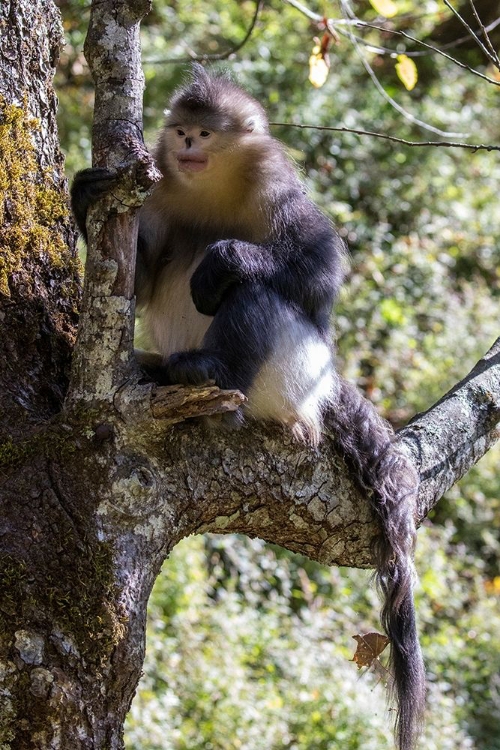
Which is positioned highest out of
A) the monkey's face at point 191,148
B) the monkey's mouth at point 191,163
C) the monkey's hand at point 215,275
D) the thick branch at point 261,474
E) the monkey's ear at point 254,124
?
the monkey's ear at point 254,124

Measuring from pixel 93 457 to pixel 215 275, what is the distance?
802 mm

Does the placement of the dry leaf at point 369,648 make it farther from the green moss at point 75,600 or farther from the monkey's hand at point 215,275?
the monkey's hand at point 215,275

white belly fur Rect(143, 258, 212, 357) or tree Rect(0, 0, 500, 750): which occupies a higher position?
white belly fur Rect(143, 258, 212, 357)

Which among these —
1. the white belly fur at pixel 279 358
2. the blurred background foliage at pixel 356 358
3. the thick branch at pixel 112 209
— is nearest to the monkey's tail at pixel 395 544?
the white belly fur at pixel 279 358

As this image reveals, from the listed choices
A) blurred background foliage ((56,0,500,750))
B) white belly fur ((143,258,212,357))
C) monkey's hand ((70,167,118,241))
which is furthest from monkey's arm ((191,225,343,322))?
blurred background foliage ((56,0,500,750))

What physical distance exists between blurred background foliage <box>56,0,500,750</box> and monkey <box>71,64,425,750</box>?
6.82 feet

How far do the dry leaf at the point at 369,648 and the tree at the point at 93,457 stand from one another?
0.95 ft

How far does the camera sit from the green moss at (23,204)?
2564mm

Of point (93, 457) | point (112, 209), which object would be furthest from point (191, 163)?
point (93, 457)

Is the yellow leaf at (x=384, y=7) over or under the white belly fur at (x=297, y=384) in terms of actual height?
over

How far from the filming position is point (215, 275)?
2900 mm

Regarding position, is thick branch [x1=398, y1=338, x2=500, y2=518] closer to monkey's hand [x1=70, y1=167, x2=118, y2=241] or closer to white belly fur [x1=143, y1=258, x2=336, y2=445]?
white belly fur [x1=143, y1=258, x2=336, y2=445]

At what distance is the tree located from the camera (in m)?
2.13

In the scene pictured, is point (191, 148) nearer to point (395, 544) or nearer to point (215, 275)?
point (215, 275)
